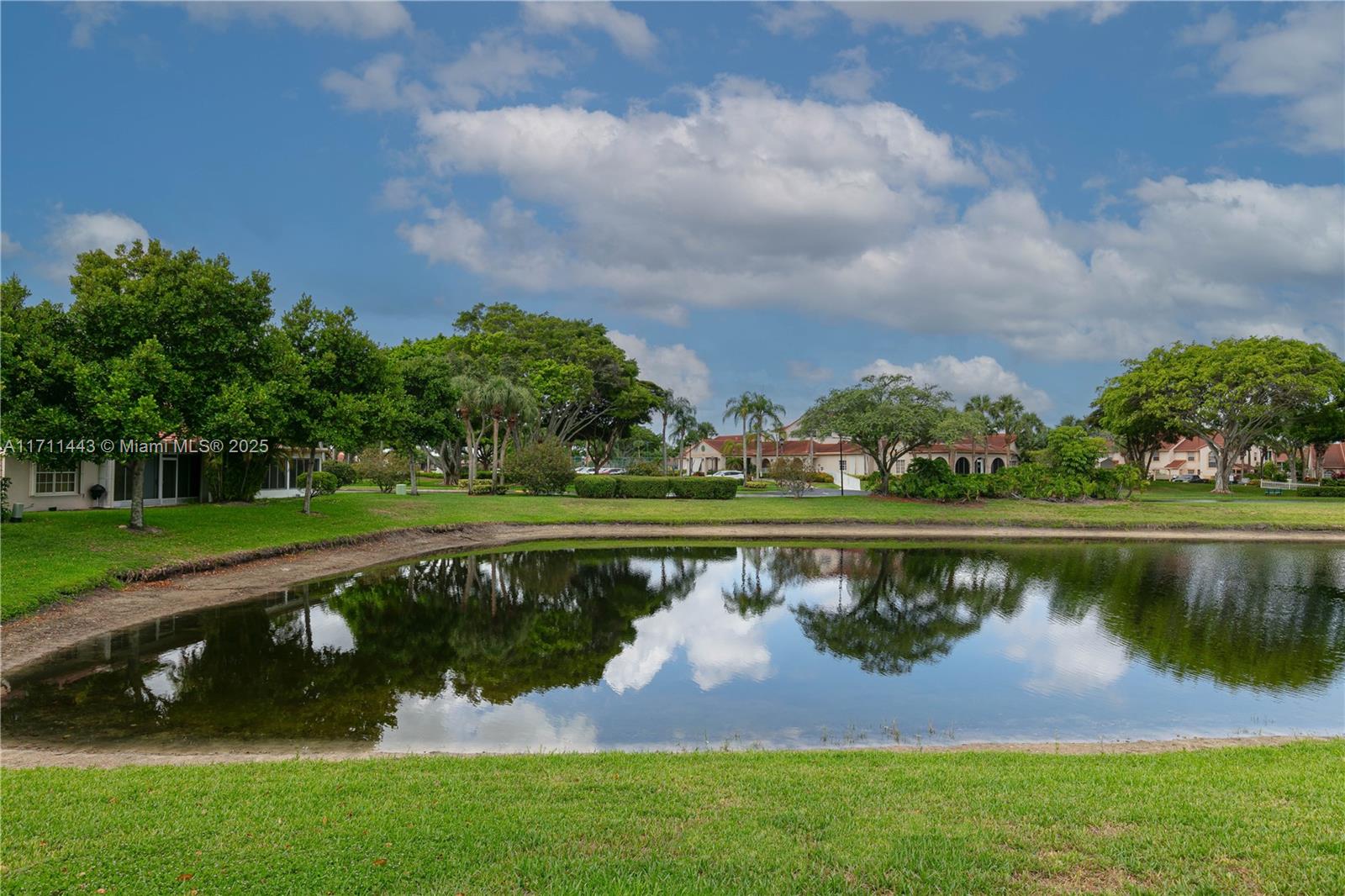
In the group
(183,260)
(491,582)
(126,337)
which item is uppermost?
(183,260)

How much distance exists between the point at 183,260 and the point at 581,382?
36.9 metres

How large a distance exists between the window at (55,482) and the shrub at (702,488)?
27.3 meters

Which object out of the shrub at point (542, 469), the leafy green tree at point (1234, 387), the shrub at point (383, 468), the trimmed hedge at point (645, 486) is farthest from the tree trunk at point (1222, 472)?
the shrub at point (383, 468)

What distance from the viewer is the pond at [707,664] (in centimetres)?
951

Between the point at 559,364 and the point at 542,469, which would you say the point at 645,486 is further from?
the point at 559,364

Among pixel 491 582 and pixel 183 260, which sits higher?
pixel 183 260

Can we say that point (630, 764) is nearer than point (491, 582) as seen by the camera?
Yes

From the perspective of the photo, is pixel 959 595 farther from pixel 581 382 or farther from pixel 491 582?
pixel 581 382

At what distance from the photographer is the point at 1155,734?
30.6ft

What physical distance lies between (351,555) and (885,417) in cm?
2862

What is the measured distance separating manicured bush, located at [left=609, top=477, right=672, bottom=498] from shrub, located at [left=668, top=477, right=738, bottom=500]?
1.48 feet

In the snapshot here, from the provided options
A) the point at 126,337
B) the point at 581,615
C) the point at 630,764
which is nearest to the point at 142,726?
the point at 630,764

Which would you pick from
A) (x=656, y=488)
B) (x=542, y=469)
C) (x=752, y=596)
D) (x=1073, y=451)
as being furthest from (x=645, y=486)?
(x=752, y=596)

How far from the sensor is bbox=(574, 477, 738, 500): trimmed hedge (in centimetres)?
4431
